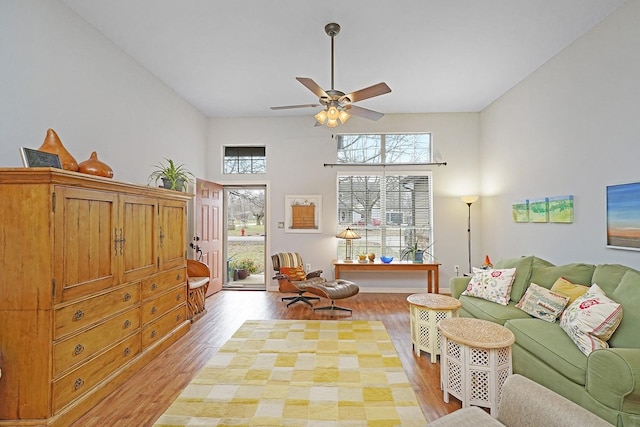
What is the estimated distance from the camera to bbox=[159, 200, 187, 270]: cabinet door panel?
131 inches

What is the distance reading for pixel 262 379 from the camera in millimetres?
2652

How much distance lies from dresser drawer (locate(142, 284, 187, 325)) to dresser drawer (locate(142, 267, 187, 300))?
6 centimetres

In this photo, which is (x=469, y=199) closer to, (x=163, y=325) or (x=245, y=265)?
(x=245, y=265)

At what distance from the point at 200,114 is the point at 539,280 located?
571 centimetres

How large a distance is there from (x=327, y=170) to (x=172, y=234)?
3188 mm

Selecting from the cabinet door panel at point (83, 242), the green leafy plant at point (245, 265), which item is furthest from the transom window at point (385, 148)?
the cabinet door panel at point (83, 242)

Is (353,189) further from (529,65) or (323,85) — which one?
(529,65)

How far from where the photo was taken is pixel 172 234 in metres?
3.53

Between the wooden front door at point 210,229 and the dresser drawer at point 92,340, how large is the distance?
2.49 metres

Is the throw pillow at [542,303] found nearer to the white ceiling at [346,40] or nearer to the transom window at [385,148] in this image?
the white ceiling at [346,40]

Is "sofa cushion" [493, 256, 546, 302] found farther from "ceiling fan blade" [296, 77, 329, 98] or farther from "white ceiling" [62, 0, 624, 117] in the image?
"ceiling fan blade" [296, 77, 329, 98]

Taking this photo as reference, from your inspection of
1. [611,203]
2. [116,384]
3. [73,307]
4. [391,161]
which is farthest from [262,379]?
[391,161]

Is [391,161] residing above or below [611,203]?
above

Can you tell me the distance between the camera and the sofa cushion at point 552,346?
2.00m
